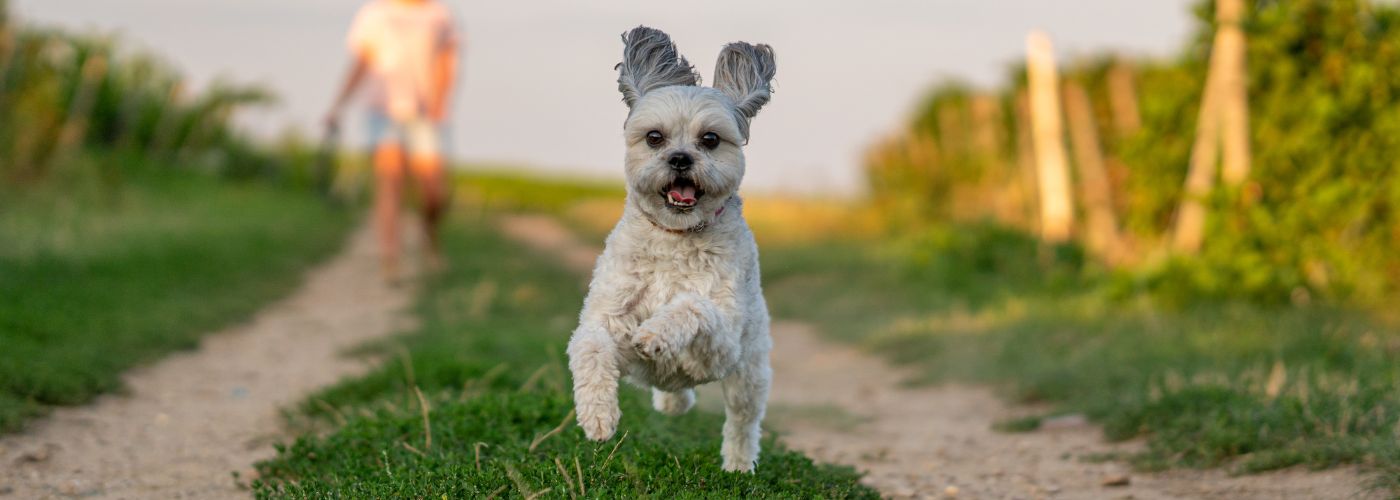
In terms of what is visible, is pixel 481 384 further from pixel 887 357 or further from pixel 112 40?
pixel 112 40

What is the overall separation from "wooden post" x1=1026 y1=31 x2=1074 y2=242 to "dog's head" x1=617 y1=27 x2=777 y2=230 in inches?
399

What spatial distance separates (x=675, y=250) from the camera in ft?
13.2

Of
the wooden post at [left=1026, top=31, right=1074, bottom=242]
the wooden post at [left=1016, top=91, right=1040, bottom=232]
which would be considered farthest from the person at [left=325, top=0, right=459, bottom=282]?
the wooden post at [left=1016, top=91, right=1040, bottom=232]

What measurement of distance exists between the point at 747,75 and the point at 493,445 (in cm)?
217

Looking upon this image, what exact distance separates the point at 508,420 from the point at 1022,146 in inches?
Answer: 485

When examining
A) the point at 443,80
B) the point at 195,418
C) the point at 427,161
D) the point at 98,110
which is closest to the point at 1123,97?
the point at 443,80

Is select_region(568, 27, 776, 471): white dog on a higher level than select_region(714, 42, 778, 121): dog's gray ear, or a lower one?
lower

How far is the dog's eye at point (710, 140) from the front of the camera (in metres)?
3.90

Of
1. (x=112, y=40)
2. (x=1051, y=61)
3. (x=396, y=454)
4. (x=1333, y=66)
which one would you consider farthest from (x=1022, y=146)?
(x=112, y=40)

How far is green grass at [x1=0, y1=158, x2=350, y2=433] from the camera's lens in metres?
7.64

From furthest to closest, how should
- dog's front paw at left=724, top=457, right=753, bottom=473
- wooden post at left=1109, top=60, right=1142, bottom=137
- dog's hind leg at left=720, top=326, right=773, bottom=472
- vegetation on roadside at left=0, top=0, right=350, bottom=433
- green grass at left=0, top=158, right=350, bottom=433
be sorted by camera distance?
wooden post at left=1109, top=60, right=1142, bottom=137
vegetation on roadside at left=0, top=0, right=350, bottom=433
green grass at left=0, top=158, right=350, bottom=433
dog's front paw at left=724, top=457, right=753, bottom=473
dog's hind leg at left=720, top=326, right=773, bottom=472

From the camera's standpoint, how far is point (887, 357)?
10633mm

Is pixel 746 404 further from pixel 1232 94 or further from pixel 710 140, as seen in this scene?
pixel 1232 94

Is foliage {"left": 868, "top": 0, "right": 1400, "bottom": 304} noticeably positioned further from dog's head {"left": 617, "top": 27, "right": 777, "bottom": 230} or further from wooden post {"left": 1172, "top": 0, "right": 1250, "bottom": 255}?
dog's head {"left": 617, "top": 27, "right": 777, "bottom": 230}
